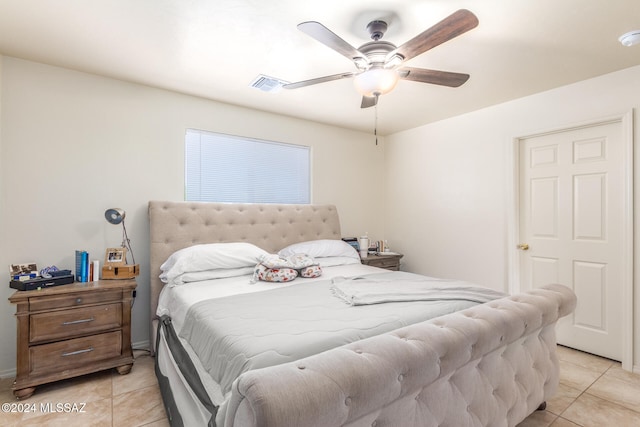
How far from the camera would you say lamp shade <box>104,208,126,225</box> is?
102 inches

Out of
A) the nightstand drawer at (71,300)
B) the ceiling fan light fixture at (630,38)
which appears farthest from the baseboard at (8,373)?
the ceiling fan light fixture at (630,38)

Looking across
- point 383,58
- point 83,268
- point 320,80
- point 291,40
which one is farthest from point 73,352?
point 383,58

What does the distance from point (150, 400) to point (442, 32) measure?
111 inches

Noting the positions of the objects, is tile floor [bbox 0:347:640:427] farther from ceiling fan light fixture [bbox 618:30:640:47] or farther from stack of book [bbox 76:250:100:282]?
ceiling fan light fixture [bbox 618:30:640:47]

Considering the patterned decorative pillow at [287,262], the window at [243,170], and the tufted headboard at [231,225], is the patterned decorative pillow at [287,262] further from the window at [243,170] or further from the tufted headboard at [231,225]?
the window at [243,170]

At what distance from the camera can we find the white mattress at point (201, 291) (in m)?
2.04

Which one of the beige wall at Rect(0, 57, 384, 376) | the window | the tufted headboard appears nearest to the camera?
the beige wall at Rect(0, 57, 384, 376)

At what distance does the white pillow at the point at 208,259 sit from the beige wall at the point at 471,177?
2292mm

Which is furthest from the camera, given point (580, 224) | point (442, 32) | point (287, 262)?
point (580, 224)

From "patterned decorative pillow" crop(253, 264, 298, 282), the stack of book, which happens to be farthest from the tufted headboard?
"patterned decorative pillow" crop(253, 264, 298, 282)

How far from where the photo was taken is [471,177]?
3.62m

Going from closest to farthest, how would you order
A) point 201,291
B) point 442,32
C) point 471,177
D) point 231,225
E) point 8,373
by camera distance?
point 442,32, point 201,291, point 8,373, point 231,225, point 471,177

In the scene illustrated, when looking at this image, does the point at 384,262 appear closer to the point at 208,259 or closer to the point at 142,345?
the point at 208,259

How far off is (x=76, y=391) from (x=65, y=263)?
99 centimetres
